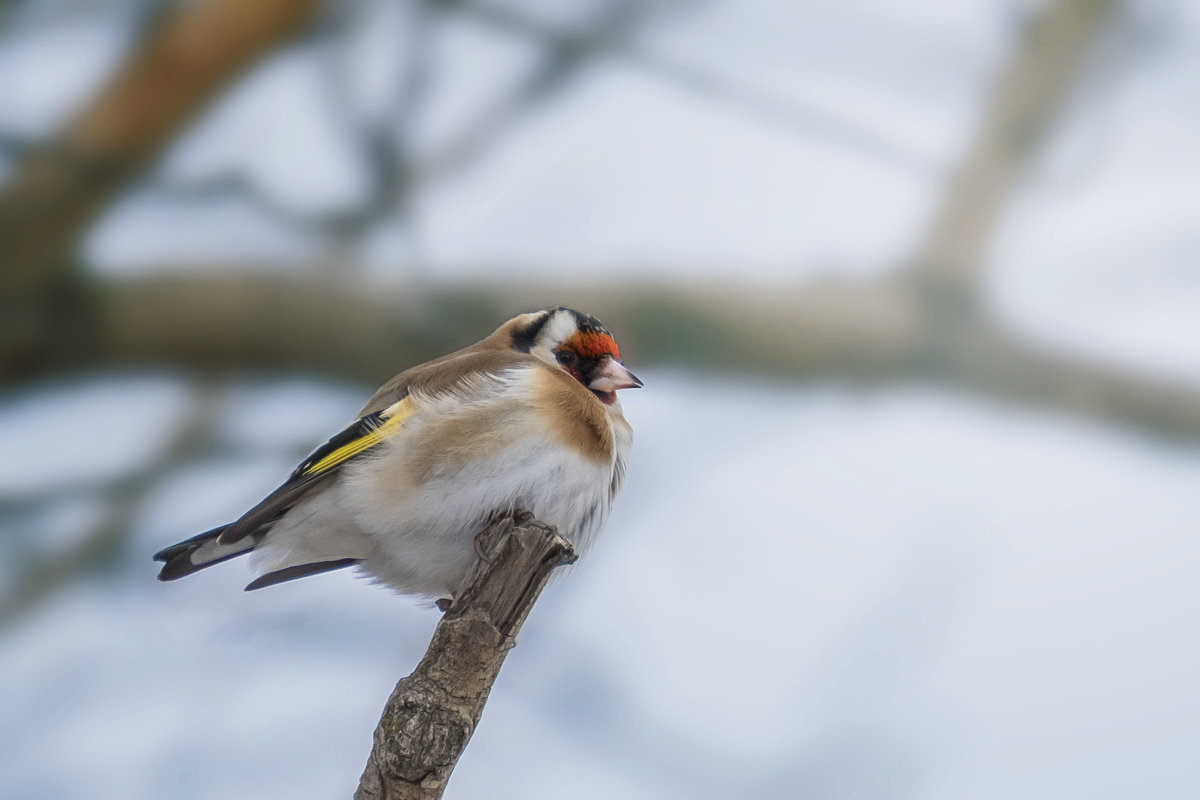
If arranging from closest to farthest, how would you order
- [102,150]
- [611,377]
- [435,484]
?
[435,484]
[611,377]
[102,150]

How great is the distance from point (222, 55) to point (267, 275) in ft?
2.15

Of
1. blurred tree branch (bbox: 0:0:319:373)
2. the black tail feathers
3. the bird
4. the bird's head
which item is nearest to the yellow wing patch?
the bird

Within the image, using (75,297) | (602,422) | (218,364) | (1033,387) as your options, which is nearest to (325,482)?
(602,422)

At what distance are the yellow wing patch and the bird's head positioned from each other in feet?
0.86

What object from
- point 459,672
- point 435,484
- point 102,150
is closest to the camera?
point 459,672

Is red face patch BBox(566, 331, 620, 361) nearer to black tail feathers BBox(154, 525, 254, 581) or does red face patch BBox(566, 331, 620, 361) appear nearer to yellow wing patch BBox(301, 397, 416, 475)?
yellow wing patch BBox(301, 397, 416, 475)

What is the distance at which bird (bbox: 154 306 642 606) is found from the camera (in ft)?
5.05

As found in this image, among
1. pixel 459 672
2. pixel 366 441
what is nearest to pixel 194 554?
pixel 366 441

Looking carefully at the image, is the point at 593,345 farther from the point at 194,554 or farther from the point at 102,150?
the point at 102,150

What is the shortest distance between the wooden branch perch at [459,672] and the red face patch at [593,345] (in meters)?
0.43

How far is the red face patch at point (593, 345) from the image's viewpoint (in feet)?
5.86

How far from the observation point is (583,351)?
1786mm

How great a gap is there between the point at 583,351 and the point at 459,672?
629mm

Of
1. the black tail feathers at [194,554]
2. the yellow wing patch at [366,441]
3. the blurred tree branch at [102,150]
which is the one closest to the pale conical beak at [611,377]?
the yellow wing patch at [366,441]
